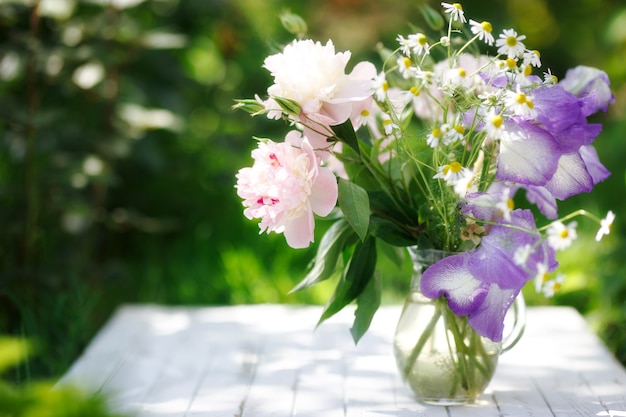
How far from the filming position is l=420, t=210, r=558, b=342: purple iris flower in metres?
1.01

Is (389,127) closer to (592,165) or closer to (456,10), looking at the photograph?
(456,10)

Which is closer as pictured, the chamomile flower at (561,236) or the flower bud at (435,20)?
the chamomile flower at (561,236)

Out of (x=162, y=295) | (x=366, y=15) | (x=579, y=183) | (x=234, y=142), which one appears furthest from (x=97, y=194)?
(x=366, y=15)

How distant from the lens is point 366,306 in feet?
3.92

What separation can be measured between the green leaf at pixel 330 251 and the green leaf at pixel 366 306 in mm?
60

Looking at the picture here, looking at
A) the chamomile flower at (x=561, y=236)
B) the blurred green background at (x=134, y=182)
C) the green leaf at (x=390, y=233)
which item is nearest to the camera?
the chamomile flower at (x=561, y=236)

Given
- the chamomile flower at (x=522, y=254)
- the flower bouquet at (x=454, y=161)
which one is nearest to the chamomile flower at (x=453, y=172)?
the flower bouquet at (x=454, y=161)

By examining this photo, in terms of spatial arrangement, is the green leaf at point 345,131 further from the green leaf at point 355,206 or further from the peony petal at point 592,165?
the peony petal at point 592,165

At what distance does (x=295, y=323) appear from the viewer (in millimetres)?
1743

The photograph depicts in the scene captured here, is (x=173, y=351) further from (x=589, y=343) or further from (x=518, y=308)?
(x=589, y=343)

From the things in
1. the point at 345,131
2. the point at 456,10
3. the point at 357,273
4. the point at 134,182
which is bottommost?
the point at 357,273

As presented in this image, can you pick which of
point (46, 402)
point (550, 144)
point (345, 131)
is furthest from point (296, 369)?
point (46, 402)

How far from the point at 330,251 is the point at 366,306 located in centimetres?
10

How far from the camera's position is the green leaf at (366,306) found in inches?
46.6
